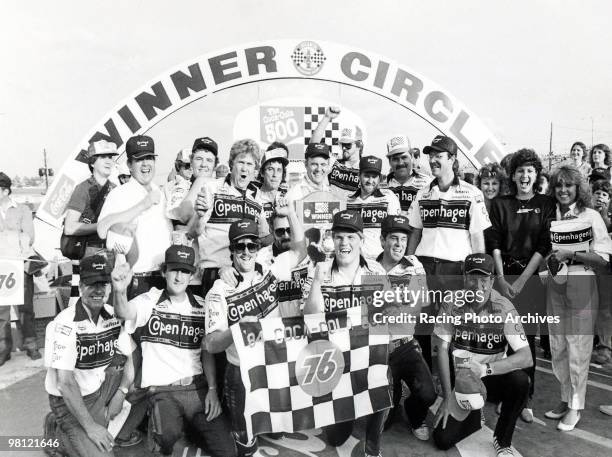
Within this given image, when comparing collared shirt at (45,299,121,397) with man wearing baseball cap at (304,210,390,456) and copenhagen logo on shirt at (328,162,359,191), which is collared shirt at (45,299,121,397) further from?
copenhagen logo on shirt at (328,162,359,191)

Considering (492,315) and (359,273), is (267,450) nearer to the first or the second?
(359,273)

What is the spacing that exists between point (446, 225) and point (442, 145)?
0.76 m

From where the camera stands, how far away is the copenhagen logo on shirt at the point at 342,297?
11.8 ft

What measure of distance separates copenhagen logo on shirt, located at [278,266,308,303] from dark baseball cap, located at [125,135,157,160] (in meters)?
1.56

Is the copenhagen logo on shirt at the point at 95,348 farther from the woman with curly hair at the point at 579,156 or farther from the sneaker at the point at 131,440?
the woman with curly hair at the point at 579,156

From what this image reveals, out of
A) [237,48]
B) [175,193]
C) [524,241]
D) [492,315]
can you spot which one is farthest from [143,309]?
[237,48]

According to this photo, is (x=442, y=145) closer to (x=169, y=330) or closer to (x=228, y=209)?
(x=228, y=209)

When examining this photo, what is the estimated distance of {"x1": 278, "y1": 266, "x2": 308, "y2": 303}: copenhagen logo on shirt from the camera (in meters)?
4.03

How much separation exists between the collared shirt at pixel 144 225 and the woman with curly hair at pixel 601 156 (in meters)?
5.79

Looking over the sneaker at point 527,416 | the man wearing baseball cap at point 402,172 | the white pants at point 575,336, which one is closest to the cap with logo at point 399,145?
the man wearing baseball cap at point 402,172

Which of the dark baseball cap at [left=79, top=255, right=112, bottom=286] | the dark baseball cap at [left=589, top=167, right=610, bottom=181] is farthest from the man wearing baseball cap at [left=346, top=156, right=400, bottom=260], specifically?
the dark baseball cap at [left=589, top=167, right=610, bottom=181]

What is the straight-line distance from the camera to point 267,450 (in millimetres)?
3666

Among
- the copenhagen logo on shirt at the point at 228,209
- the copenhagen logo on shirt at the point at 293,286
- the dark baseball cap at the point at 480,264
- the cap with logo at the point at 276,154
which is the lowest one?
the copenhagen logo on shirt at the point at 293,286

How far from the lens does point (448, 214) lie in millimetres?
4441
